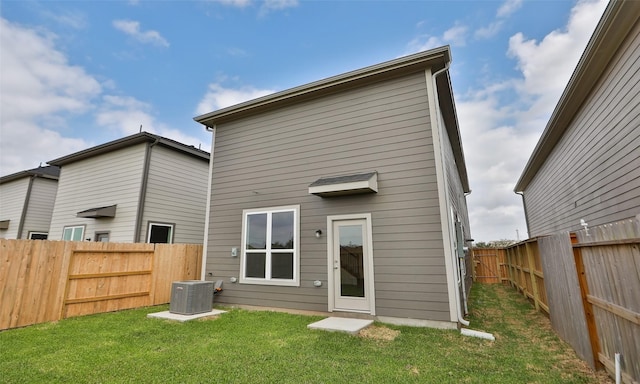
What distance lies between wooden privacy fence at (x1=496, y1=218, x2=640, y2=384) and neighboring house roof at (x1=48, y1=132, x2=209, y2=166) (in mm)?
11100

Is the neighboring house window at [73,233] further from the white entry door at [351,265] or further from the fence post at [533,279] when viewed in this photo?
the fence post at [533,279]

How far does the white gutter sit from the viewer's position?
16.3ft

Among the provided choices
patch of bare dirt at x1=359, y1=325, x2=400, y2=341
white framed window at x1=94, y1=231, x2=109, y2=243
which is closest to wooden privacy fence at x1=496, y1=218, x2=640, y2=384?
patch of bare dirt at x1=359, y1=325, x2=400, y2=341

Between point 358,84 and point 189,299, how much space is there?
6.07m

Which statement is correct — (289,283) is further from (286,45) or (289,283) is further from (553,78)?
→ (553,78)

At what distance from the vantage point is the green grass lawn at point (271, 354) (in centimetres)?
306

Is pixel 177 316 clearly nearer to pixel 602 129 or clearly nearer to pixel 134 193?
pixel 134 193

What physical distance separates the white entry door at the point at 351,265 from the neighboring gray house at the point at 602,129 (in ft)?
14.3

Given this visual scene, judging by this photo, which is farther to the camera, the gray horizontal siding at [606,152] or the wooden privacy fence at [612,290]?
the gray horizontal siding at [606,152]

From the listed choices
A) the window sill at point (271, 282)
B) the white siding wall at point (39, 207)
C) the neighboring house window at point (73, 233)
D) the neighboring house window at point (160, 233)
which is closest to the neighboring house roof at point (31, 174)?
the white siding wall at point (39, 207)

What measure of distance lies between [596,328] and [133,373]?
525cm

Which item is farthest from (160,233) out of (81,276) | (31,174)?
(31,174)

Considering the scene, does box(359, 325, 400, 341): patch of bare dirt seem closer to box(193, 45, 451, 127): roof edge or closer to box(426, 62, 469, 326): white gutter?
box(426, 62, 469, 326): white gutter

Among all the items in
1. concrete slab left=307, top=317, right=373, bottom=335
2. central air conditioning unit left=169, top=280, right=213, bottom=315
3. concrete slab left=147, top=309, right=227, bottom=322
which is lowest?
concrete slab left=147, top=309, right=227, bottom=322
